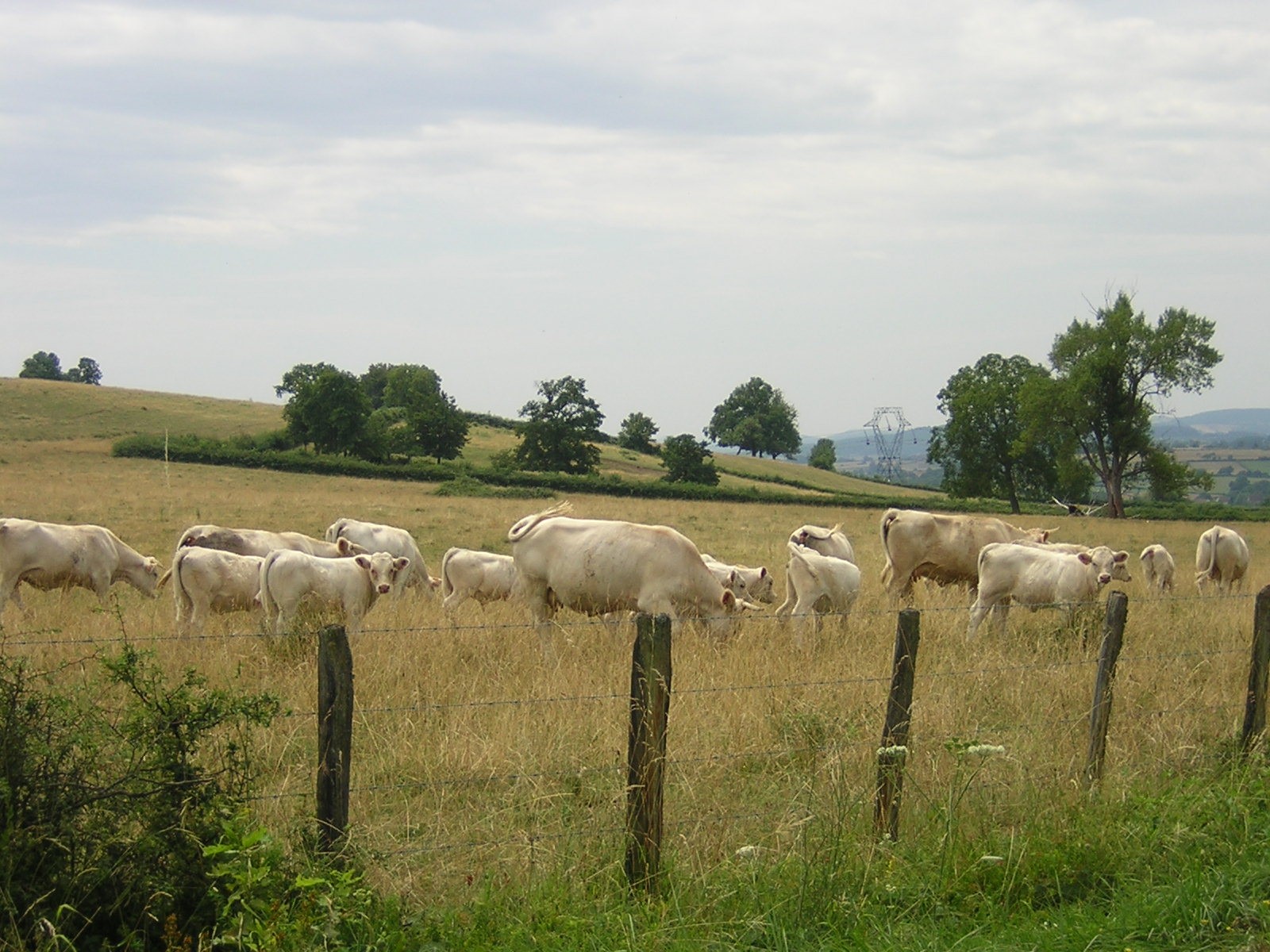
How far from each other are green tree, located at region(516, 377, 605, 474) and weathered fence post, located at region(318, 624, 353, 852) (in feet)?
205

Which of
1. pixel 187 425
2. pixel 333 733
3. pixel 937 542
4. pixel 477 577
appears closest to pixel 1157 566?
pixel 937 542

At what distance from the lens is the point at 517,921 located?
475cm

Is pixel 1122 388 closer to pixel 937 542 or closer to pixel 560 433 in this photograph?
pixel 560 433

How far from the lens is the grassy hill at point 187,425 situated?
71062 millimetres

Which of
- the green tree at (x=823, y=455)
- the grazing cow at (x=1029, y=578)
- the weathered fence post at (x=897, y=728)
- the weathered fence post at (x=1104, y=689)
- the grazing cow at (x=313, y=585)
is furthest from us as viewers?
the green tree at (x=823, y=455)

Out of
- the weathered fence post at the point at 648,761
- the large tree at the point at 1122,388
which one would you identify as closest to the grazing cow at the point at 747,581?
the weathered fence post at the point at 648,761

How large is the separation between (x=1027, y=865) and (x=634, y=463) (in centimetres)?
7665

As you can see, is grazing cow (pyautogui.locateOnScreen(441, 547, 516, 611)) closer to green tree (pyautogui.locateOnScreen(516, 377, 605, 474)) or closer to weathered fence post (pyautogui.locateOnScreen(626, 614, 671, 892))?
weathered fence post (pyautogui.locateOnScreen(626, 614, 671, 892))

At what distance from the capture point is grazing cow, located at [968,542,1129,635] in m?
13.4

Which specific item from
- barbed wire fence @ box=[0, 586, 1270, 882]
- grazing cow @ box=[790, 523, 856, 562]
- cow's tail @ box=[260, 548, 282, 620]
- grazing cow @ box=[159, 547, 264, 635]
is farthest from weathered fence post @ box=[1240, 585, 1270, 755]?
grazing cow @ box=[159, 547, 264, 635]

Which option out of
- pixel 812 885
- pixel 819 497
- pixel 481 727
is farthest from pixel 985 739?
pixel 819 497

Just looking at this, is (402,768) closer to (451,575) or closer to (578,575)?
(578,575)

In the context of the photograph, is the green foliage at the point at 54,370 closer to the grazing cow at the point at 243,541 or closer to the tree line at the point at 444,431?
the tree line at the point at 444,431

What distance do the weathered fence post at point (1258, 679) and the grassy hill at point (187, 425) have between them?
58778 mm
